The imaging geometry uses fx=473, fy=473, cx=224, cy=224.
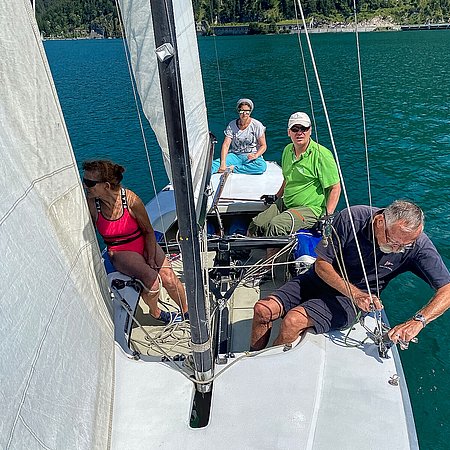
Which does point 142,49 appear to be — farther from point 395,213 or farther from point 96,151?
point 96,151

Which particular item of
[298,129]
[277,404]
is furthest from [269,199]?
[277,404]

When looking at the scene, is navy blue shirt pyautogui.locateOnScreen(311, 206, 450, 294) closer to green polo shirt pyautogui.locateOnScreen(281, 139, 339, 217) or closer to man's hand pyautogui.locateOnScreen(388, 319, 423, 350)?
man's hand pyautogui.locateOnScreen(388, 319, 423, 350)

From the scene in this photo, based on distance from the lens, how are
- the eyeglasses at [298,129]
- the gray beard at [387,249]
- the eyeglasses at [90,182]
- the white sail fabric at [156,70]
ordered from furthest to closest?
the eyeglasses at [298,129] < the eyeglasses at [90,182] < the gray beard at [387,249] < the white sail fabric at [156,70]

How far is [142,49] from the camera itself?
2.12m

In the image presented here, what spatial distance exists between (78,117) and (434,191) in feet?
44.3

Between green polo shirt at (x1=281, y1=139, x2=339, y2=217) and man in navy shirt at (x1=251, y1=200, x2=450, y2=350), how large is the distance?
1347mm

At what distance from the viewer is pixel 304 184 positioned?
4531 millimetres

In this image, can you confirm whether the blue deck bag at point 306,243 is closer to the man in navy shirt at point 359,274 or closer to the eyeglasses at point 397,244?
the man in navy shirt at point 359,274

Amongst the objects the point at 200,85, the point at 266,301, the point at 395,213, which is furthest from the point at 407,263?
the point at 200,85

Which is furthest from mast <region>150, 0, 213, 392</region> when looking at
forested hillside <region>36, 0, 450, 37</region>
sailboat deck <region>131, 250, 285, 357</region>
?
forested hillside <region>36, 0, 450, 37</region>

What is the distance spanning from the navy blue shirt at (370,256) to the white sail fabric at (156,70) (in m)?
1.04

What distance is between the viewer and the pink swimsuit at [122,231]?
11.2 feet

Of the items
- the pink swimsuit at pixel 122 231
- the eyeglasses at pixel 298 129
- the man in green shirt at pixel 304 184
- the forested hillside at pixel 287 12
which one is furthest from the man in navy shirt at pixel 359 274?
the forested hillside at pixel 287 12

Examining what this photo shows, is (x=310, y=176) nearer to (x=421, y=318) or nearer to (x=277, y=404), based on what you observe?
(x=421, y=318)
